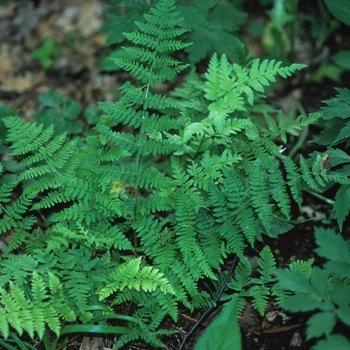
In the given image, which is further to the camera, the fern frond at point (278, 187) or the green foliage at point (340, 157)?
the green foliage at point (340, 157)

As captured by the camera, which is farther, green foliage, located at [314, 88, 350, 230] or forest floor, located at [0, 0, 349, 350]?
→ forest floor, located at [0, 0, 349, 350]

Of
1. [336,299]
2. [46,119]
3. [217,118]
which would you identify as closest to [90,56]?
[46,119]

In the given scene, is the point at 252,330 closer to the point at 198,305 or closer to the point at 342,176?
the point at 198,305

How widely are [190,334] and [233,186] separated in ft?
3.26

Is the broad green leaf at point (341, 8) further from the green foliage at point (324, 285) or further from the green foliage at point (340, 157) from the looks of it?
the green foliage at point (324, 285)

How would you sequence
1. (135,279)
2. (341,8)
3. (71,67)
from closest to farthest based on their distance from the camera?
1. (135,279)
2. (341,8)
3. (71,67)

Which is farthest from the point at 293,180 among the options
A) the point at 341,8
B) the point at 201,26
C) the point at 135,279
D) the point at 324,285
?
the point at 341,8

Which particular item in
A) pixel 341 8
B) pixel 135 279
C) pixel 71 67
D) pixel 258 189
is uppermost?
pixel 341 8

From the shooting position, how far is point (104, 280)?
2635 mm

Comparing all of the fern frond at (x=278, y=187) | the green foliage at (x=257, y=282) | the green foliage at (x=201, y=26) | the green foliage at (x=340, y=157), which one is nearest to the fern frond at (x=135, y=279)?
the green foliage at (x=257, y=282)

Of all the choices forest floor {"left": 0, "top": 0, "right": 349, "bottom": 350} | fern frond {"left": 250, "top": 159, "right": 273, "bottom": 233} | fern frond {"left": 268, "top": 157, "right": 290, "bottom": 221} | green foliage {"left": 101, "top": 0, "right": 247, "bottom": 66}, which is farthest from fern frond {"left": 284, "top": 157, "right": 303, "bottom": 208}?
green foliage {"left": 101, "top": 0, "right": 247, "bottom": 66}

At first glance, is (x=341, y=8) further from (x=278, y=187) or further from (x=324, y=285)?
(x=324, y=285)

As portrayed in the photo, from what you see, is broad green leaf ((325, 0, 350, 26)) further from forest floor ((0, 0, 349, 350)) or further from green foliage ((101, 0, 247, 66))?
forest floor ((0, 0, 349, 350))

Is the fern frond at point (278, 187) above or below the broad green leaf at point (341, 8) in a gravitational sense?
below
